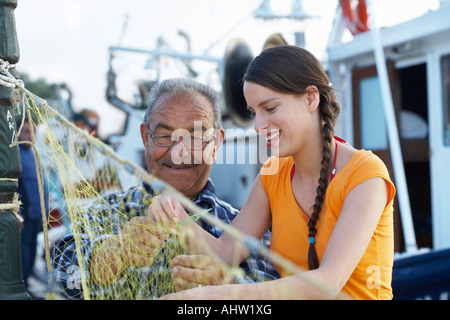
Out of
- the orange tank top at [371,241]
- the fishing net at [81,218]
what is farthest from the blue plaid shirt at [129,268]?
the orange tank top at [371,241]

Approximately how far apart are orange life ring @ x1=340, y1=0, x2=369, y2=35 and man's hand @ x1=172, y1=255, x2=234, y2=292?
4756 mm

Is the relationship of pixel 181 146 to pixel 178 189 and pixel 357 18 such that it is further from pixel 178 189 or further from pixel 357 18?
pixel 357 18

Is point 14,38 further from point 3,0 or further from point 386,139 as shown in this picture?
point 386,139

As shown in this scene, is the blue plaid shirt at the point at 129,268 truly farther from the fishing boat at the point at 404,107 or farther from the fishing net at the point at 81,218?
the fishing boat at the point at 404,107

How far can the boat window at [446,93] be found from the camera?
4.91m

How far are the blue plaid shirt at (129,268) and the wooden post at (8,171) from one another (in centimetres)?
19

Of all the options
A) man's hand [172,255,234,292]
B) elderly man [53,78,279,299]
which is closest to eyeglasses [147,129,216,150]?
elderly man [53,78,279,299]

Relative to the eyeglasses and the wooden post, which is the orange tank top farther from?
the wooden post

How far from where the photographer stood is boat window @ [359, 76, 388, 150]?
18.7ft

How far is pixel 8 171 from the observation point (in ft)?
4.46
